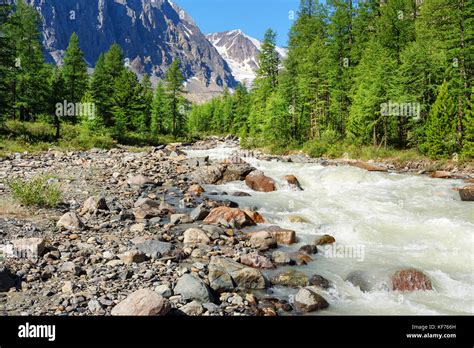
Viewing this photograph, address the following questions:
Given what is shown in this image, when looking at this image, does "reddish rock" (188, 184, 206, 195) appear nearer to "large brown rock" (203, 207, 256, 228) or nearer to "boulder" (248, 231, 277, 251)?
"large brown rock" (203, 207, 256, 228)

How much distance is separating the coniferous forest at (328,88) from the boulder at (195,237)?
81.4 ft

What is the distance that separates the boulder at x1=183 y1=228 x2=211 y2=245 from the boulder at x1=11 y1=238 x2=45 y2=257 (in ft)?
14.4

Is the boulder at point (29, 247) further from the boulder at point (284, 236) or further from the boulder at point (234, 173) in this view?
the boulder at point (234, 173)

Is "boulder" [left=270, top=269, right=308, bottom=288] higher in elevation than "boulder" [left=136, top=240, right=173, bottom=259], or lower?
lower

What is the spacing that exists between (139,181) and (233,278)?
13.4m

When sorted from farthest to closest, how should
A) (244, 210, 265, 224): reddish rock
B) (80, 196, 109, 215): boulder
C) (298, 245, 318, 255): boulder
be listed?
(244, 210, 265, 224): reddish rock < (80, 196, 109, 215): boulder < (298, 245, 318, 255): boulder

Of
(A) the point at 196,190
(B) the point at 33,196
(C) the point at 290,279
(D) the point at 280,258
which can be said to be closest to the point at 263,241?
(D) the point at 280,258

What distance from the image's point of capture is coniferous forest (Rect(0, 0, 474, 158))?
31219mm

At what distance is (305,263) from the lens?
1080 centimetres

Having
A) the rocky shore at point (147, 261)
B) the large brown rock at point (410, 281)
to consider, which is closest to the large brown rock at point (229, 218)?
the rocky shore at point (147, 261)

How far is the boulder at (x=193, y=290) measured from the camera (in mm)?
7551

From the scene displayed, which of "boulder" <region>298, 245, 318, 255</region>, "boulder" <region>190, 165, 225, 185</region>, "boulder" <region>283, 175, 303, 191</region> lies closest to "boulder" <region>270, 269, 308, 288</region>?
"boulder" <region>298, 245, 318, 255</region>

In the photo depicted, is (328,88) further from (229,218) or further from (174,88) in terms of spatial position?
(229,218)

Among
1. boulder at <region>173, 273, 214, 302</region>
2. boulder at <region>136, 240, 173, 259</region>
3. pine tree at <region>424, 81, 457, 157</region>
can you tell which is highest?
pine tree at <region>424, 81, 457, 157</region>
